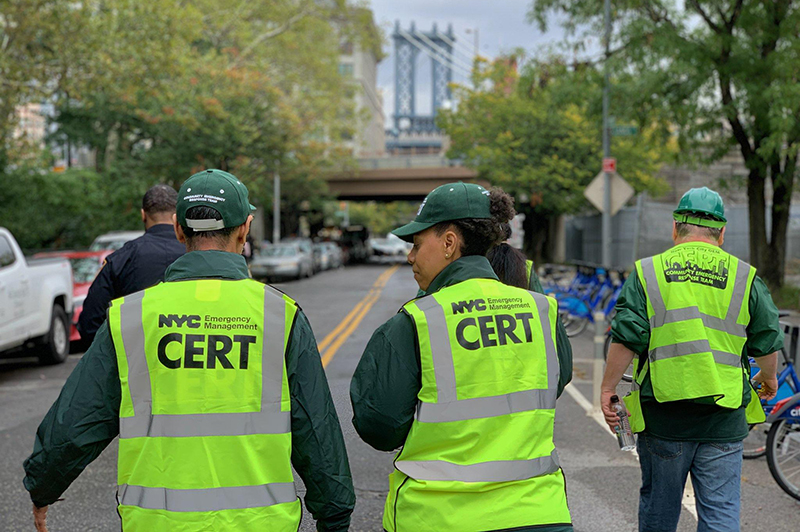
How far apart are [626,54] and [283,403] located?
16225mm

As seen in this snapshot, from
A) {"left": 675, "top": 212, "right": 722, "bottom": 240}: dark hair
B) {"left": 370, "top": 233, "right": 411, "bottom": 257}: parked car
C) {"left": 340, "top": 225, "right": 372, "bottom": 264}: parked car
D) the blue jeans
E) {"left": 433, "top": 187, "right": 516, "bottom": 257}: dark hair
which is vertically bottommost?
{"left": 370, "top": 233, "right": 411, "bottom": 257}: parked car

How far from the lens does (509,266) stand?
439cm

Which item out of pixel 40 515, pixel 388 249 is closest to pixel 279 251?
pixel 40 515

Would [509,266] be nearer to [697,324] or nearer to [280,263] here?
[697,324]

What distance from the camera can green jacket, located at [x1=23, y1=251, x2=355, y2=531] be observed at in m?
2.34

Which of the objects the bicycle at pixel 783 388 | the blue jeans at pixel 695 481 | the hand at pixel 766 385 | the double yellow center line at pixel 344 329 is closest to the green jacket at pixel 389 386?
the blue jeans at pixel 695 481

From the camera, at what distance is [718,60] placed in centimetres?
1592

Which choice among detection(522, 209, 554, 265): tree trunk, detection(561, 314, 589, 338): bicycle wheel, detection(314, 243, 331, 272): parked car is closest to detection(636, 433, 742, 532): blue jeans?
detection(561, 314, 589, 338): bicycle wheel

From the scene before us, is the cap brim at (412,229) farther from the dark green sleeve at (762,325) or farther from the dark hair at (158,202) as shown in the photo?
the dark hair at (158,202)

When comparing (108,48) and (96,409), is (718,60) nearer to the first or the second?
(108,48)

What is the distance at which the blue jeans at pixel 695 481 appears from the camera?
343cm

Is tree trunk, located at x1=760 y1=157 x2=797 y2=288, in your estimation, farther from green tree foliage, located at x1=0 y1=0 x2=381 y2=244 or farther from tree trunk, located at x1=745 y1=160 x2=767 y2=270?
green tree foliage, located at x1=0 y1=0 x2=381 y2=244

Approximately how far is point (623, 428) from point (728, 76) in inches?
539

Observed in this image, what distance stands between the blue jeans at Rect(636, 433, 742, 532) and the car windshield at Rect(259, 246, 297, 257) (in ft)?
95.0
